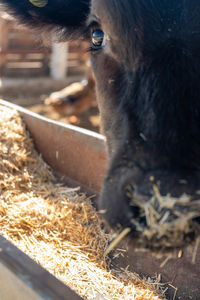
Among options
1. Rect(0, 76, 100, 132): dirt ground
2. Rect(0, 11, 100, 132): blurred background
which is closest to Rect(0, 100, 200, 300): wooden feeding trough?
Rect(0, 11, 100, 132): blurred background

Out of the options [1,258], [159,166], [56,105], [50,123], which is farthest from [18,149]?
[56,105]

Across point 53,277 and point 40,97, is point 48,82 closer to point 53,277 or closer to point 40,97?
point 40,97

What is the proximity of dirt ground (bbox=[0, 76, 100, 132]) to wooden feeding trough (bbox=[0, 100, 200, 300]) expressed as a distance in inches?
108

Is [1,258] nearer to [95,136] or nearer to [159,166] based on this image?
[159,166]

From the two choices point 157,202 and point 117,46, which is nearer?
point 157,202

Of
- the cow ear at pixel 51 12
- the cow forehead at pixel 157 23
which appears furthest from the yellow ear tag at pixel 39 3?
the cow forehead at pixel 157 23

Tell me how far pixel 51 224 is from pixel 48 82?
7.05 m

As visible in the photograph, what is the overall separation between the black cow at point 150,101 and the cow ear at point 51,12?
67 cm

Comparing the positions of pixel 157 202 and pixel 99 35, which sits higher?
pixel 99 35

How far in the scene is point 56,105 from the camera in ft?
20.9

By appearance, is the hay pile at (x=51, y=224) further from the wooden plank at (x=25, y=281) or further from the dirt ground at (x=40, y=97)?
the dirt ground at (x=40, y=97)

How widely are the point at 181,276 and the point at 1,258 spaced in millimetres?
1356

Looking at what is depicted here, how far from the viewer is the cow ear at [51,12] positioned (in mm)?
2637

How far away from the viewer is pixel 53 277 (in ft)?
4.88
